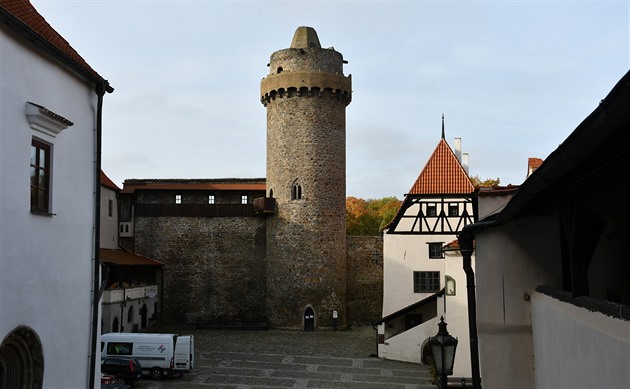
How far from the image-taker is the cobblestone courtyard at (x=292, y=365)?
845 inches

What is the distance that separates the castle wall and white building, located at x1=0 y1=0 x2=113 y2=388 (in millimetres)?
26278

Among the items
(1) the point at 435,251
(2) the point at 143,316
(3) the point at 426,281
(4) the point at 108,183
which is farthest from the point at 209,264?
(1) the point at 435,251

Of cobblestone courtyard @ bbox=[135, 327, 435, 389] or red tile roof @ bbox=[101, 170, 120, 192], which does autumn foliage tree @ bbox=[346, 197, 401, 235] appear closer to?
red tile roof @ bbox=[101, 170, 120, 192]

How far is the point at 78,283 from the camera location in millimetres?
10852

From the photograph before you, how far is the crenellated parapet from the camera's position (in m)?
35.1

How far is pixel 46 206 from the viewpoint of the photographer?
9930 mm

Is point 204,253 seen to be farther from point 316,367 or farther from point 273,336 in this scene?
point 316,367

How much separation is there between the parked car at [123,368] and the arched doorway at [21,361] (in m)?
11.3

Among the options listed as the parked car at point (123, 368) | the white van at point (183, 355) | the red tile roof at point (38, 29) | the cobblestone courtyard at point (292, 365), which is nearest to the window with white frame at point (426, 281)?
the cobblestone courtyard at point (292, 365)

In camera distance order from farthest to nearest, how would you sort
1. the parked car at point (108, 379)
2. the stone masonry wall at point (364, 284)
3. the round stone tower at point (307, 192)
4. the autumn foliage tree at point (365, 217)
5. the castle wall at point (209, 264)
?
the autumn foliage tree at point (365, 217) < the castle wall at point (209, 264) < the stone masonry wall at point (364, 284) < the round stone tower at point (307, 192) < the parked car at point (108, 379)

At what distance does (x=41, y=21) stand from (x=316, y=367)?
16.9 m

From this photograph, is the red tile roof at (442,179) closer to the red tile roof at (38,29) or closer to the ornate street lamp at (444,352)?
the red tile roof at (38,29)

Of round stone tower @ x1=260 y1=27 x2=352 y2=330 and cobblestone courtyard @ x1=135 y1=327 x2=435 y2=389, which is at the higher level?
round stone tower @ x1=260 y1=27 x2=352 y2=330

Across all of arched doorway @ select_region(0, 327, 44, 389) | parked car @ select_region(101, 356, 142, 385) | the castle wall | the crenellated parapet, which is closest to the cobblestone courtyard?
parked car @ select_region(101, 356, 142, 385)
